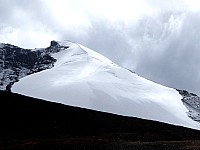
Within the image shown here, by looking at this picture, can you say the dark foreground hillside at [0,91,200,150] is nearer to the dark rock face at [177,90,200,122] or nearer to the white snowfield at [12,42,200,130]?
the white snowfield at [12,42,200,130]

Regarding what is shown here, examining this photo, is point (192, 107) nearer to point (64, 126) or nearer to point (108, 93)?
point (108, 93)

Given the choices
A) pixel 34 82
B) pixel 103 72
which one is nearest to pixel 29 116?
pixel 34 82

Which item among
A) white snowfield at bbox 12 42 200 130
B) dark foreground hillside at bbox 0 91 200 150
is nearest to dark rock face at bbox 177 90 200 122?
white snowfield at bbox 12 42 200 130

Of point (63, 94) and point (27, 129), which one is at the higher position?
point (63, 94)

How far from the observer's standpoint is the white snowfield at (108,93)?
141113 mm

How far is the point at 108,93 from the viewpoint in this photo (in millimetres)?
151500

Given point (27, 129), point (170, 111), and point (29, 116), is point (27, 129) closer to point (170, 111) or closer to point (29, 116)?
point (29, 116)

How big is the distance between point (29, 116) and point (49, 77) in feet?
292

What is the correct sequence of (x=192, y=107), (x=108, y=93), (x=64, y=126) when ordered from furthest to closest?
(x=192, y=107), (x=108, y=93), (x=64, y=126)

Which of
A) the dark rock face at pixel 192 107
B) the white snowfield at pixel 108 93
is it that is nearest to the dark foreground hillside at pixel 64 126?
the white snowfield at pixel 108 93

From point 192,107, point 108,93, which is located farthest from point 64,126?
point 192,107

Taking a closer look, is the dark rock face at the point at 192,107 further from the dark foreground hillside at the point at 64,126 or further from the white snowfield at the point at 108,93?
the dark foreground hillside at the point at 64,126

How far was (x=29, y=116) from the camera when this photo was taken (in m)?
→ 85.3

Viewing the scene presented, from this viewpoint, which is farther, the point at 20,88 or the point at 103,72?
the point at 103,72
